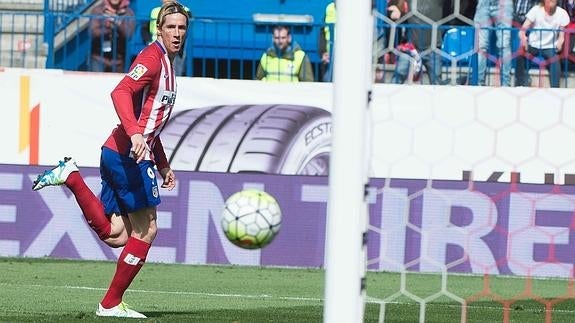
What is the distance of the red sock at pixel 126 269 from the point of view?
756cm

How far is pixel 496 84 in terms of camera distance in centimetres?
1162

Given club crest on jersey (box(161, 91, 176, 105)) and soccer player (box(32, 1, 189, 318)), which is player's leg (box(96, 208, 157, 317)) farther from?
club crest on jersey (box(161, 91, 176, 105))

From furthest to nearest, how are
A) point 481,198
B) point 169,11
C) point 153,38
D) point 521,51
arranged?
point 153,38, point 481,198, point 521,51, point 169,11

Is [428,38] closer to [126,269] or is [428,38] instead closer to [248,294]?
[248,294]

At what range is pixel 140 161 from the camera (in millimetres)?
7383

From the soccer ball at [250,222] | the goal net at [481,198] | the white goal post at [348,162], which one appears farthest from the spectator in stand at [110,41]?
the white goal post at [348,162]

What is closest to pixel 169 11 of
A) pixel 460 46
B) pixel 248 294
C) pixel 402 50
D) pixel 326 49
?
pixel 402 50

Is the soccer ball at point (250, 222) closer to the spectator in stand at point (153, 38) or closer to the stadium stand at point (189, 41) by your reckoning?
the stadium stand at point (189, 41)

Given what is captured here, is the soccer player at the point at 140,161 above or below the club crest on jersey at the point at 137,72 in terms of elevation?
below

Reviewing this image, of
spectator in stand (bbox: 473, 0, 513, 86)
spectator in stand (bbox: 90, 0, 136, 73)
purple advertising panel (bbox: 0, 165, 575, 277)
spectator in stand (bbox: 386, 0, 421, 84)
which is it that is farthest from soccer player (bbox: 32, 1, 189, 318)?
spectator in stand (bbox: 90, 0, 136, 73)

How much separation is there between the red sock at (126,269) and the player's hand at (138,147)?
0.70 meters

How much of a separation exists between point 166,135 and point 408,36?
4936mm

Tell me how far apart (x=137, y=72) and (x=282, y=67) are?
20.1 feet

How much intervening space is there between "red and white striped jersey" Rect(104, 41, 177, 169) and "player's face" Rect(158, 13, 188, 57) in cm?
7
